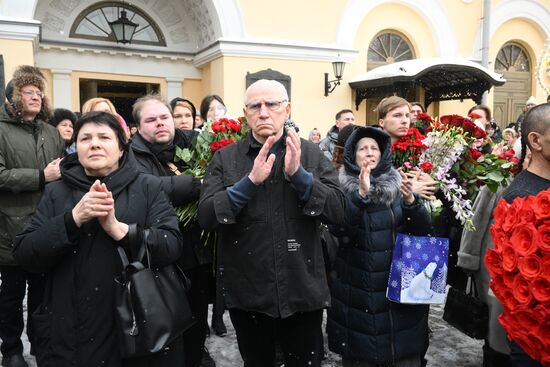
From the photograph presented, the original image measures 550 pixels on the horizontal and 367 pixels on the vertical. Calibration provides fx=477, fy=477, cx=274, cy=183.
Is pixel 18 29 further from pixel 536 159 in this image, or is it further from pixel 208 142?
pixel 536 159

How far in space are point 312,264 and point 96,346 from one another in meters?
1.14

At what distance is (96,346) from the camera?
2.27 meters

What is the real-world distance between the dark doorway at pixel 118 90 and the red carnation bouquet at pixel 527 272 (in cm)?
1152

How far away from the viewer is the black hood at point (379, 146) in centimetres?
313

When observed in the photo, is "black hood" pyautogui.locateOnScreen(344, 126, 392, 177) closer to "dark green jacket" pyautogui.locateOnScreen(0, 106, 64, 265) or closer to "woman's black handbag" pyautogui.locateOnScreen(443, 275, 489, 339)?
"woman's black handbag" pyautogui.locateOnScreen(443, 275, 489, 339)

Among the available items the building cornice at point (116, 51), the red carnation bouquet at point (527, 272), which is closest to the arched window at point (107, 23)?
the building cornice at point (116, 51)

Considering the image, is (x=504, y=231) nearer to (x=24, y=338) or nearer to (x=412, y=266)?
(x=412, y=266)

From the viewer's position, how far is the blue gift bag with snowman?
3.00 m

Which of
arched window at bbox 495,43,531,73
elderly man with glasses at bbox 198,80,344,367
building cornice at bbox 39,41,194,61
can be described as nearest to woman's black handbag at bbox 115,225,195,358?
elderly man with glasses at bbox 198,80,344,367

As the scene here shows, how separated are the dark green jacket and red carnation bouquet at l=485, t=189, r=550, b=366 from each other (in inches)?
126

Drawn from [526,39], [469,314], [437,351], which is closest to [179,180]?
[469,314]

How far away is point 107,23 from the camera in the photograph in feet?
40.2

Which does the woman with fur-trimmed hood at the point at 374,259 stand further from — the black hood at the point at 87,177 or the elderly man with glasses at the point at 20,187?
the elderly man with glasses at the point at 20,187

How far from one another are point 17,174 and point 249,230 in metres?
2.09
